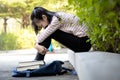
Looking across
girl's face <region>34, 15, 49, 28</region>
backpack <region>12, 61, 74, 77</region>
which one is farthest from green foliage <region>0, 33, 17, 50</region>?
backpack <region>12, 61, 74, 77</region>

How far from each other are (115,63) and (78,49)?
2581mm

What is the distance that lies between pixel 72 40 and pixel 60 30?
7.6 inches

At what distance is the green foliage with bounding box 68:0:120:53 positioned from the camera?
1.67m

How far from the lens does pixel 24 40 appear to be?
17.5 m

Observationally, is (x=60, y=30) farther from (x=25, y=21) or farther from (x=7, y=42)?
(x=25, y=21)

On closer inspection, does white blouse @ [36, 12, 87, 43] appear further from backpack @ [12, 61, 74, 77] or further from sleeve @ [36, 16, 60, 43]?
backpack @ [12, 61, 74, 77]

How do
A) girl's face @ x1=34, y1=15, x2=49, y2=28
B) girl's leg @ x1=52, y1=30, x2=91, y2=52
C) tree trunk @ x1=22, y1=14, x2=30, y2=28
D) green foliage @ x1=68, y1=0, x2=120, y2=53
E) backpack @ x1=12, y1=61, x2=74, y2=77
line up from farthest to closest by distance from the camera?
tree trunk @ x1=22, y1=14, x2=30, y2=28 < girl's face @ x1=34, y1=15, x2=49, y2=28 < girl's leg @ x1=52, y1=30, x2=91, y2=52 < backpack @ x1=12, y1=61, x2=74, y2=77 < green foliage @ x1=68, y1=0, x2=120, y2=53

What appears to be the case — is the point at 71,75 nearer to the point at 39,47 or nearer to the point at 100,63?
the point at 39,47

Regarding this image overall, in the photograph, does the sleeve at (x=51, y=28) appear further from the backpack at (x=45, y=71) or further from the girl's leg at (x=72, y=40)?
the backpack at (x=45, y=71)

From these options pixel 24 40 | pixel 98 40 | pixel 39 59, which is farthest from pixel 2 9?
pixel 98 40

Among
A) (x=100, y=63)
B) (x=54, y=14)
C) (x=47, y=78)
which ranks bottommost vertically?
(x=47, y=78)

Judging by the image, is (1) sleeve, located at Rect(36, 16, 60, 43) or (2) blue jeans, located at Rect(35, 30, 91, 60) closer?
(1) sleeve, located at Rect(36, 16, 60, 43)

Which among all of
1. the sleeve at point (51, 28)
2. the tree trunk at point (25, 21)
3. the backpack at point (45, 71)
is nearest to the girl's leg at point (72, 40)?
the sleeve at point (51, 28)

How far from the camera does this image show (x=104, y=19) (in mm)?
1957
